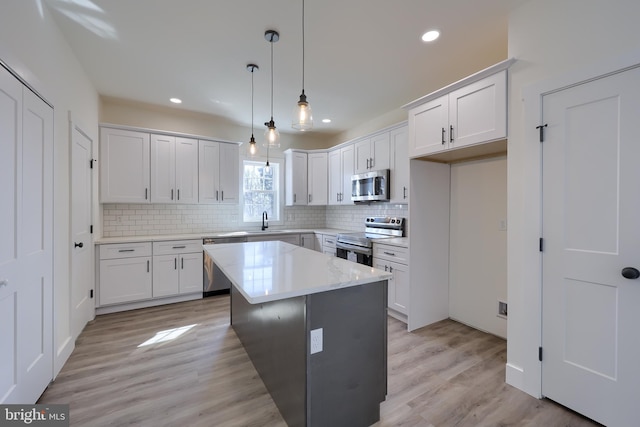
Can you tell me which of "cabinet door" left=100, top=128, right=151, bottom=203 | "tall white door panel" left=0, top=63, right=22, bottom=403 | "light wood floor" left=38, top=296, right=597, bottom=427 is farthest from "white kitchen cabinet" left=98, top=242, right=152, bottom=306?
"tall white door panel" left=0, top=63, right=22, bottom=403

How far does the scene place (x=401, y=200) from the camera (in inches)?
140

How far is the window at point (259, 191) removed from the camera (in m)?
5.00

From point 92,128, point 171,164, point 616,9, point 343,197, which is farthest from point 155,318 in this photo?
point 616,9

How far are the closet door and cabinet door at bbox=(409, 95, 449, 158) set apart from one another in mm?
3101

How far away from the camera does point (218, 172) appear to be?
174 inches

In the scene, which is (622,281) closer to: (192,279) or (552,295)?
(552,295)

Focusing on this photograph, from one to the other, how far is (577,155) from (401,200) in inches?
75.8

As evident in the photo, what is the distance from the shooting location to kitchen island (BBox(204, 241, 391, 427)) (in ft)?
4.76

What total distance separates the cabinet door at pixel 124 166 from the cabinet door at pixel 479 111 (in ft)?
13.1

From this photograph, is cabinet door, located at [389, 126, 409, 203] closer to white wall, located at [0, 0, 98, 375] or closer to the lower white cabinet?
the lower white cabinet

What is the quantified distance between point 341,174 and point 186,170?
2.50 meters

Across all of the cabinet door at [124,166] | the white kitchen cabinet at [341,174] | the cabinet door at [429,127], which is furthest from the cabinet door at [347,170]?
the cabinet door at [124,166]

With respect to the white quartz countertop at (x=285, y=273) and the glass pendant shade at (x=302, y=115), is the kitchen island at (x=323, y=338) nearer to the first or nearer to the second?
the white quartz countertop at (x=285, y=273)

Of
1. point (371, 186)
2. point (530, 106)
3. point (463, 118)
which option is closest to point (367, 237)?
point (371, 186)
